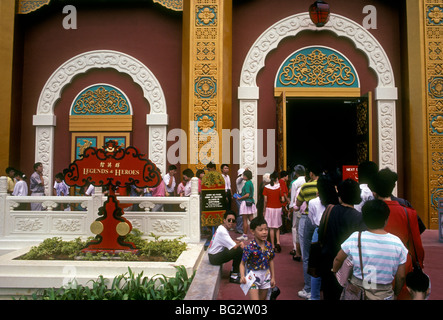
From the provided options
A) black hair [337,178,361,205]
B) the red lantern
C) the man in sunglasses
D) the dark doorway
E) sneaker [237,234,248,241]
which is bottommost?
sneaker [237,234,248,241]

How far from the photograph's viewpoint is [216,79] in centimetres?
838

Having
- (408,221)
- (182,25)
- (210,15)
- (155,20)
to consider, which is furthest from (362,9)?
(408,221)

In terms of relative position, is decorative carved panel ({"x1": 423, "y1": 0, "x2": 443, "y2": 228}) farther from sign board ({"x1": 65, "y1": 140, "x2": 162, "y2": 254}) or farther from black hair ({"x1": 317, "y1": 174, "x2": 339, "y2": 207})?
sign board ({"x1": 65, "y1": 140, "x2": 162, "y2": 254})

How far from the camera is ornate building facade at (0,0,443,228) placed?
27.3ft

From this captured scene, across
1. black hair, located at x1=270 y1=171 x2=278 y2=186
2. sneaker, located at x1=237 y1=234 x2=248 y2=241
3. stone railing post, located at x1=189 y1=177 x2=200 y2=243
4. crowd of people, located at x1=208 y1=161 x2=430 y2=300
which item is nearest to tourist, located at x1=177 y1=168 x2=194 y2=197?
stone railing post, located at x1=189 y1=177 x2=200 y2=243

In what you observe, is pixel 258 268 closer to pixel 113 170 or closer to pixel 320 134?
pixel 113 170

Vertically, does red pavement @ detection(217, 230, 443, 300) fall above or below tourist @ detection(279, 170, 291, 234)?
below

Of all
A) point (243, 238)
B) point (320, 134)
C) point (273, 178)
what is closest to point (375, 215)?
point (273, 178)

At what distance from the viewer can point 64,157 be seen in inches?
369

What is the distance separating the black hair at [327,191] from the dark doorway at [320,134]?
9493 millimetres

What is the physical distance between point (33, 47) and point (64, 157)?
3393 mm

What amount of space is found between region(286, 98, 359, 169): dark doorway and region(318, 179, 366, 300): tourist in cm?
988

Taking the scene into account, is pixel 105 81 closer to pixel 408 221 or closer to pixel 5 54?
pixel 5 54

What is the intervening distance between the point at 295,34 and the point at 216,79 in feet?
8.73
